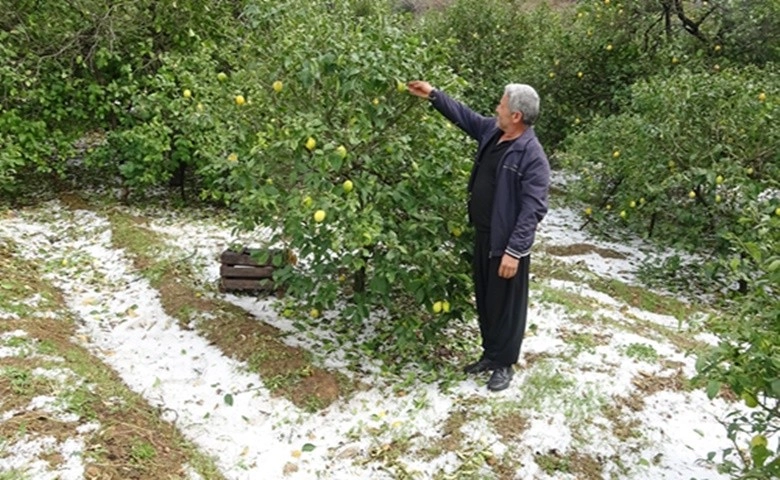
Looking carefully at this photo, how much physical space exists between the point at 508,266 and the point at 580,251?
369 centimetres

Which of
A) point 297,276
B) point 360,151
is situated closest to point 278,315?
point 297,276

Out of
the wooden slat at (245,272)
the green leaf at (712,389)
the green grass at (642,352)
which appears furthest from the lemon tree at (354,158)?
the green leaf at (712,389)

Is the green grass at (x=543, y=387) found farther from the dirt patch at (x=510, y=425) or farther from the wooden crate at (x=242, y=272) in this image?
the wooden crate at (x=242, y=272)

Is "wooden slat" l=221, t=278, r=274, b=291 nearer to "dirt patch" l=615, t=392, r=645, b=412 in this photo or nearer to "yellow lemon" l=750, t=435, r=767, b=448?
"dirt patch" l=615, t=392, r=645, b=412

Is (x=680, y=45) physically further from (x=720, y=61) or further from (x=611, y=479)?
(x=611, y=479)

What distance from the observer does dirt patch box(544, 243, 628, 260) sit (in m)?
6.22

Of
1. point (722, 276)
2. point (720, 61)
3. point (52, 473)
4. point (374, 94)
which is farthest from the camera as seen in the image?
point (720, 61)

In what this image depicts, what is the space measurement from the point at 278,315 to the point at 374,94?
5.69ft

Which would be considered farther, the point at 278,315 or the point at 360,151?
the point at 278,315

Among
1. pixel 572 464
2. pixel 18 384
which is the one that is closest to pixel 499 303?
pixel 572 464

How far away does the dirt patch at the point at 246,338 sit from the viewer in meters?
3.34

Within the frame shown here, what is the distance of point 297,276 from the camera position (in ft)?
11.2

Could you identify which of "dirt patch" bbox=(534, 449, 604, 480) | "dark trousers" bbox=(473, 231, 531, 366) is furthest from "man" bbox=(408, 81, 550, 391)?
"dirt patch" bbox=(534, 449, 604, 480)

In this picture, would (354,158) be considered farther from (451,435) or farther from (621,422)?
(621,422)
